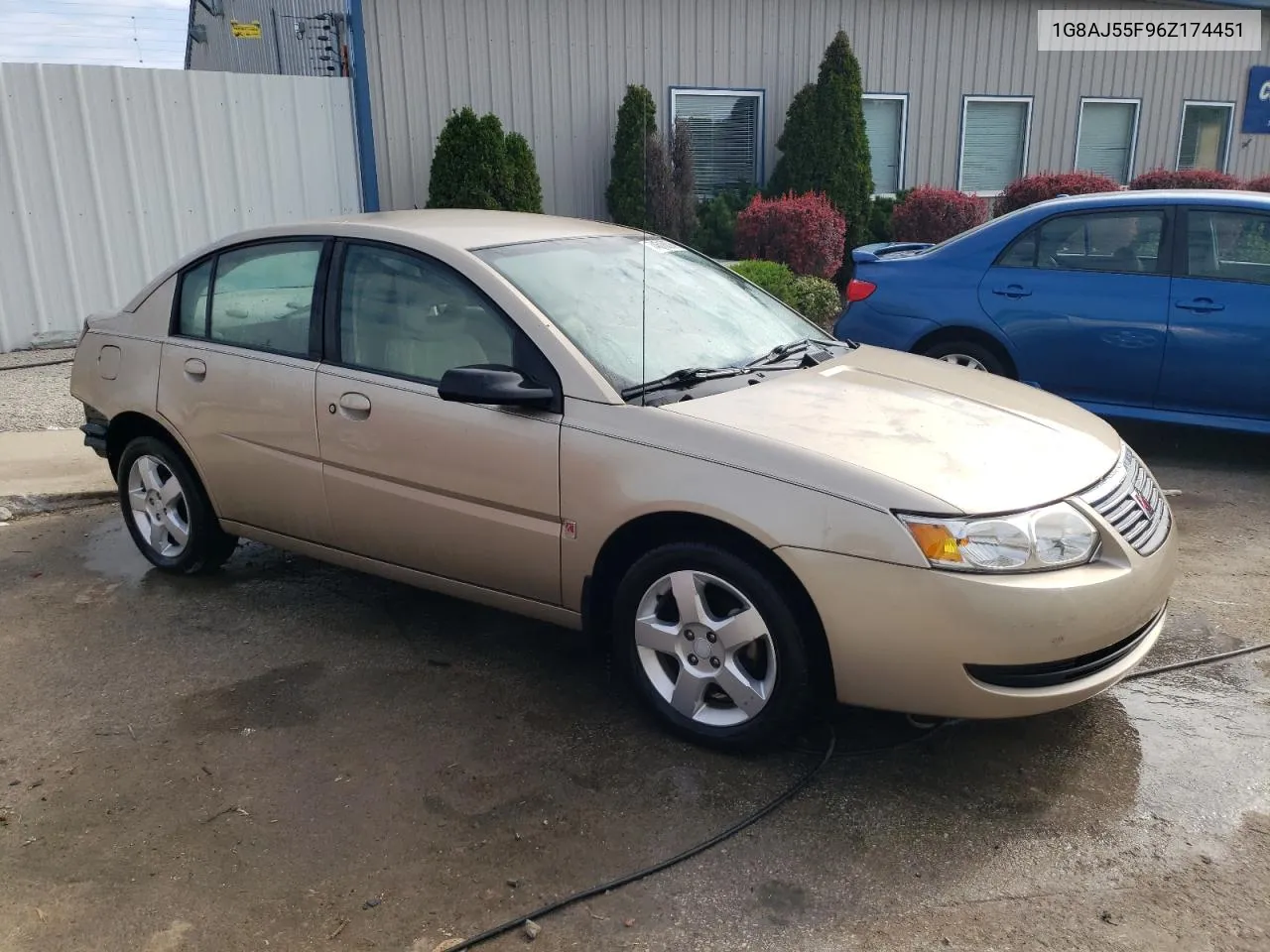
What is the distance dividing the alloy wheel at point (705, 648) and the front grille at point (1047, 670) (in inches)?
23.7

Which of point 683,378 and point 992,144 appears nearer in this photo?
point 683,378

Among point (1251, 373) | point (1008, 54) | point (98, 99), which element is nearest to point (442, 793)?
point (1251, 373)

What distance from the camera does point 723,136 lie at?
13.5 m

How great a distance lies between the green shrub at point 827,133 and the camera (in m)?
13.2

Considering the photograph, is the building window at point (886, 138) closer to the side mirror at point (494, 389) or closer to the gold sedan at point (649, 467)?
the gold sedan at point (649, 467)

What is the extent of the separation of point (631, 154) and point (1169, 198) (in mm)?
6603

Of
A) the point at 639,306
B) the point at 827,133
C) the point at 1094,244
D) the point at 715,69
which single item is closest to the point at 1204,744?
the point at 639,306

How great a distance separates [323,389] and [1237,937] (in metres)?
3.30

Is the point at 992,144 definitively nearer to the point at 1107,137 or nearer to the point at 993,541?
the point at 1107,137

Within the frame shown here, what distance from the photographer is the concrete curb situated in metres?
5.86

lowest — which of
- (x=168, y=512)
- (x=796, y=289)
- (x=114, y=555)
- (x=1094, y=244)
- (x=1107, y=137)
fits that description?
(x=114, y=555)

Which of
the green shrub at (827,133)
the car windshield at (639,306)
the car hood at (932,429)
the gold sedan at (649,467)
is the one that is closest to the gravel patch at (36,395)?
the gold sedan at (649,467)

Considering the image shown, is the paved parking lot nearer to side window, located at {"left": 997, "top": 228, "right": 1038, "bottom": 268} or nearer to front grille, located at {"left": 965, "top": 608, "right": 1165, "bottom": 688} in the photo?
front grille, located at {"left": 965, "top": 608, "right": 1165, "bottom": 688}

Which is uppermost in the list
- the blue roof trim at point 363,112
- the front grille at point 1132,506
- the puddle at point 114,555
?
the blue roof trim at point 363,112
